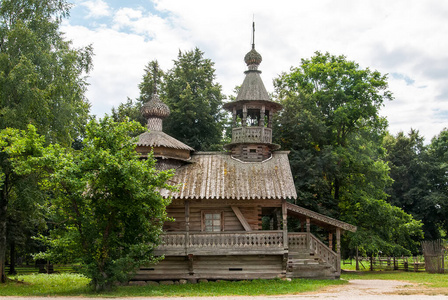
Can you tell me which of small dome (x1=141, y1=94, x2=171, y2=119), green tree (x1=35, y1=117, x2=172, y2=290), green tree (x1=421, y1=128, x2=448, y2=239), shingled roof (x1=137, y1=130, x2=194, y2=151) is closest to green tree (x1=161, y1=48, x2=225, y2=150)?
small dome (x1=141, y1=94, x2=171, y2=119)

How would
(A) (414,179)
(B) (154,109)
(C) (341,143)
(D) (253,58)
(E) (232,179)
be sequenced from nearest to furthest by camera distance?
(E) (232,179) < (B) (154,109) < (D) (253,58) < (C) (341,143) < (A) (414,179)

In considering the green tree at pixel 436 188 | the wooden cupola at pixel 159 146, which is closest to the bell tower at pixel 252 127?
the wooden cupola at pixel 159 146

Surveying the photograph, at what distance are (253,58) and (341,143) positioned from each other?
12.7m

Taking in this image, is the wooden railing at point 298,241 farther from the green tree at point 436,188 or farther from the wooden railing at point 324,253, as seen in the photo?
the green tree at point 436,188

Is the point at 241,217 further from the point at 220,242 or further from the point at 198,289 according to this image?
the point at 198,289

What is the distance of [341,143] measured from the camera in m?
35.2

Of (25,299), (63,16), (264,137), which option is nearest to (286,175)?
(264,137)

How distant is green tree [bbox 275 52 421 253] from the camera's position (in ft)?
103

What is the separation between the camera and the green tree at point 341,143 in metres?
31.3

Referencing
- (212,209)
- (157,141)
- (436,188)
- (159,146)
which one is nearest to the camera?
(212,209)

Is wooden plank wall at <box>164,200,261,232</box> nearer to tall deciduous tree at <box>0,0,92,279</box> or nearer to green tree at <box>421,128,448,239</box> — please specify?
tall deciduous tree at <box>0,0,92,279</box>

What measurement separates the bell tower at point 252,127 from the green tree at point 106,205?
7.75 meters

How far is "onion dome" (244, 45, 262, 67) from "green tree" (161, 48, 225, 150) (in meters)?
10.2

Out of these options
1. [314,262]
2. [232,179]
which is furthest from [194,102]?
[314,262]
